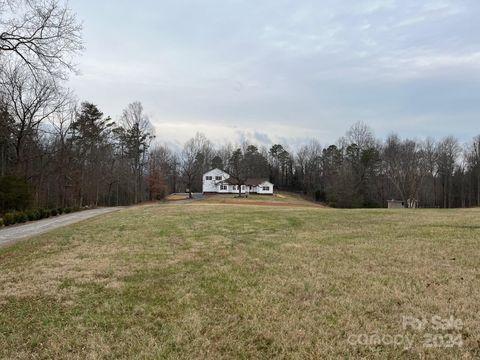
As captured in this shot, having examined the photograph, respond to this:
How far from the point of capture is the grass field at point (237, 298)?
3455 millimetres

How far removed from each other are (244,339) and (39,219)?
977 inches

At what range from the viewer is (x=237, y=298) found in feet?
15.9

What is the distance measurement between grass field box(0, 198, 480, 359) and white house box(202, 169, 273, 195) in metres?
60.4

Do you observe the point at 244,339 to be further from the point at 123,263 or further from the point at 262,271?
the point at 123,263

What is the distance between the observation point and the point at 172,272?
643cm

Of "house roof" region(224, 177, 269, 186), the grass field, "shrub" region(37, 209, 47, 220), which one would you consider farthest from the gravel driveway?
"house roof" region(224, 177, 269, 186)

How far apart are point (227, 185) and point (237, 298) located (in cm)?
6534

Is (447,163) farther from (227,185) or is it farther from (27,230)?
(27,230)

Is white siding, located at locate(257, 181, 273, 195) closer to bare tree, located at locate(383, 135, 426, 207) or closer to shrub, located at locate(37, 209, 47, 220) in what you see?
bare tree, located at locate(383, 135, 426, 207)

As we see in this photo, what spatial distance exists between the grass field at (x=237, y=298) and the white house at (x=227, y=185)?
2376 inches

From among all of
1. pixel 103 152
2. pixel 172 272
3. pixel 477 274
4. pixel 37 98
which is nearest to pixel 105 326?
pixel 172 272

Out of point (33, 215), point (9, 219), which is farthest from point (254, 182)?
point (9, 219)

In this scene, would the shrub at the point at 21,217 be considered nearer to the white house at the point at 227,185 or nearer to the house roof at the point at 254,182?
the white house at the point at 227,185

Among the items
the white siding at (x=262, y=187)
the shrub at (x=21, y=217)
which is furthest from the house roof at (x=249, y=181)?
the shrub at (x=21, y=217)
